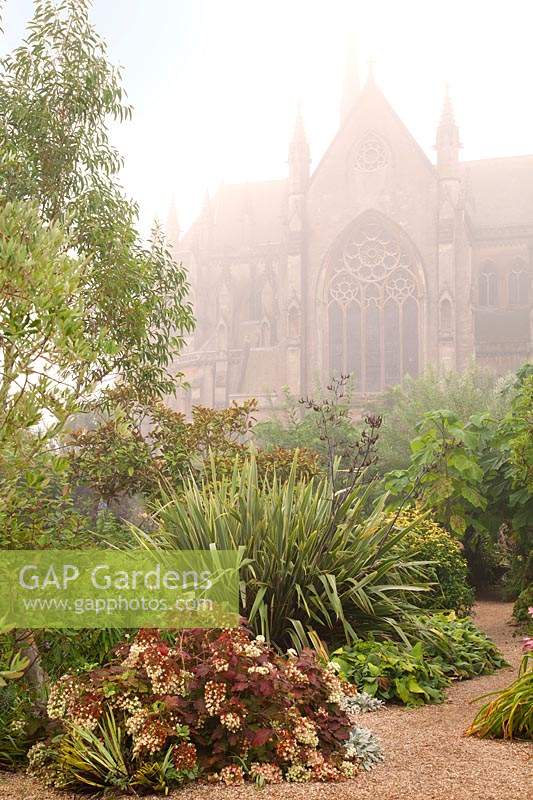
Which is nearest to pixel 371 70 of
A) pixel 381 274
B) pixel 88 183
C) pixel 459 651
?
pixel 381 274

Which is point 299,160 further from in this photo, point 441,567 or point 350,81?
point 441,567

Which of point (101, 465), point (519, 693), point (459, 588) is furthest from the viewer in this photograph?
point (101, 465)

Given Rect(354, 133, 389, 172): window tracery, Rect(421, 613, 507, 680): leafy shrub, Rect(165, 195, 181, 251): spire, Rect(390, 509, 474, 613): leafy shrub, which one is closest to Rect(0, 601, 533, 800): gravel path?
Rect(421, 613, 507, 680): leafy shrub

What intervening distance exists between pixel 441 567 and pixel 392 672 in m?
3.03

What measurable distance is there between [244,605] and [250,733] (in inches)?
70.4

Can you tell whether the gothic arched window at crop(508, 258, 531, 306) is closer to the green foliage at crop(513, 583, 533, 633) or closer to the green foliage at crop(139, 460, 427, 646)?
the green foliage at crop(513, 583, 533, 633)

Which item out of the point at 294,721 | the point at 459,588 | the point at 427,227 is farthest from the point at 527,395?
the point at 427,227

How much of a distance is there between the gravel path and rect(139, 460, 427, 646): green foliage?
111 cm

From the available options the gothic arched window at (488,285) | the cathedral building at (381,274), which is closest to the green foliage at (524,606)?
the cathedral building at (381,274)

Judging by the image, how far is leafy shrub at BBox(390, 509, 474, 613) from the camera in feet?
28.7

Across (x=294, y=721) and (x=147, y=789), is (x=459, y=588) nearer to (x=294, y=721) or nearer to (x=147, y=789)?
(x=294, y=721)

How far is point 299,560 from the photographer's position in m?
6.56

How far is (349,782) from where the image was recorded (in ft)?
14.1

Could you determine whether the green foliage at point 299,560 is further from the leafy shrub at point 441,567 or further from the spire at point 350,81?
the spire at point 350,81
